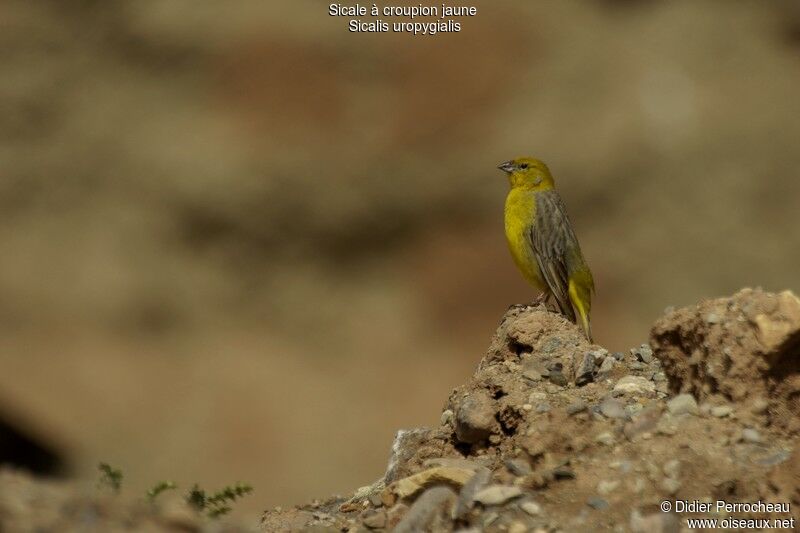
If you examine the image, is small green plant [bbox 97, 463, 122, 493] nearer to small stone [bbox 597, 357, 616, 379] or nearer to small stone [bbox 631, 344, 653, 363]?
small stone [bbox 597, 357, 616, 379]

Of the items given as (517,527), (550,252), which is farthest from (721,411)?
(550,252)

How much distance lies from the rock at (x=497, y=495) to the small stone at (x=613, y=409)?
56 centimetres

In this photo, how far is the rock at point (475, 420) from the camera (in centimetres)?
565

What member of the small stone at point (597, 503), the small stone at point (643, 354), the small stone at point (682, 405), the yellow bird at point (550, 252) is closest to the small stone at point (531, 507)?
the small stone at point (597, 503)

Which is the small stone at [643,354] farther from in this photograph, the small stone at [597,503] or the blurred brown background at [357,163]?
the blurred brown background at [357,163]

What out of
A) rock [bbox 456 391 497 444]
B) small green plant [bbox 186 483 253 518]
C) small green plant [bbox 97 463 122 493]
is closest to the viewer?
small green plant [bbox 97 463 122 493]

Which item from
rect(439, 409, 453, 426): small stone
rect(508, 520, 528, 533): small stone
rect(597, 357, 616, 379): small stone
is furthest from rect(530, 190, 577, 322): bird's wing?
rect(508, 520, 528, 533): small stone

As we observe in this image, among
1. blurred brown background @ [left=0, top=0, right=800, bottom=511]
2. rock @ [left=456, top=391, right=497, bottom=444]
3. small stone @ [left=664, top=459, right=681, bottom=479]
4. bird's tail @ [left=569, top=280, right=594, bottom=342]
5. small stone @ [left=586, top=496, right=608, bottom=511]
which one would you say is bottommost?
small stone @ [left=586, top=496, right=608, bottom=511]

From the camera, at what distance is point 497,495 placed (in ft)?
15.9

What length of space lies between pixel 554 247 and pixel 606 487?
4517 mm

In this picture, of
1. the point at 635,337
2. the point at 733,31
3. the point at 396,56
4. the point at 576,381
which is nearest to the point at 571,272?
the point at 576,381

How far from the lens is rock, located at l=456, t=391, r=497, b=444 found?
5.65 meters

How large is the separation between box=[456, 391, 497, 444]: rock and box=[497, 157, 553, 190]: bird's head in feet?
13.7

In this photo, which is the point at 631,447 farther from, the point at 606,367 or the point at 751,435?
the point at 606,367
